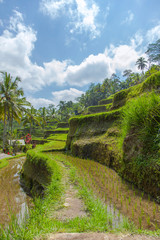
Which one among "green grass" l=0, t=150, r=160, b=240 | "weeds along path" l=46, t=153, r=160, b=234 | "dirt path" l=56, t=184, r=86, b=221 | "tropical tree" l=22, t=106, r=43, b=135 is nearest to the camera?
"green grass" l=0, t=150, r=160, b=240

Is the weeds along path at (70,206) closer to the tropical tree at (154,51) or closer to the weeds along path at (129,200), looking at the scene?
the weeds along path at (129,200)

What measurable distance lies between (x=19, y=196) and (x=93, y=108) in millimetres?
24045

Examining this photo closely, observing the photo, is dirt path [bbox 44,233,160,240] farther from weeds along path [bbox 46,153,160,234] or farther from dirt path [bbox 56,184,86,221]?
dirt path [bbox 56,184,86,221]

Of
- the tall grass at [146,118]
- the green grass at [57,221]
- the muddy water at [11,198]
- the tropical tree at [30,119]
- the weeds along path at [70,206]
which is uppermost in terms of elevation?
the tropical tree at [30,119]

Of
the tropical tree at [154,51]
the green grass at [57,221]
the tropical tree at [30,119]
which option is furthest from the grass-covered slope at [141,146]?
the tropical tree at [154,51]

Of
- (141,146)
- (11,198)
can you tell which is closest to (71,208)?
(141,146)

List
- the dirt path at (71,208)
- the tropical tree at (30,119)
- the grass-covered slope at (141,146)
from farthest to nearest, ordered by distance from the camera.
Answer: the tropical tree at (30,119), the grass-covered slope at (141,146), the dirt path at (71,208)

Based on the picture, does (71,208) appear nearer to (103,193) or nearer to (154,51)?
(103,193)

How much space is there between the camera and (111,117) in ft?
28.1

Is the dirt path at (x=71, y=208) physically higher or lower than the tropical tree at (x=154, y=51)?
lower

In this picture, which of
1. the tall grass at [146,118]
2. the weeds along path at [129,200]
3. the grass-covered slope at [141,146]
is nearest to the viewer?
the weeds along path at [129,200]

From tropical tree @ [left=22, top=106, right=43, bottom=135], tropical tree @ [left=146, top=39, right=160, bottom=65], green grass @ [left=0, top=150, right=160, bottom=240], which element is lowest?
green grass @ [left=0, top=150, right=160, bottom=240]

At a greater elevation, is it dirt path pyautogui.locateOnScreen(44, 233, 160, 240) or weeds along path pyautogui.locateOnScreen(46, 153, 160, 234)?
dirt path pyautogui.locateOnScreen(44, 233, 160, 240)

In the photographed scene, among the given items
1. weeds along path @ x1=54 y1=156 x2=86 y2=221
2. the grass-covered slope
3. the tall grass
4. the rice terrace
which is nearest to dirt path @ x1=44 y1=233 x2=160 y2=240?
the rice terrace
